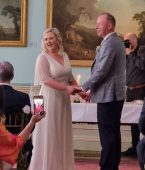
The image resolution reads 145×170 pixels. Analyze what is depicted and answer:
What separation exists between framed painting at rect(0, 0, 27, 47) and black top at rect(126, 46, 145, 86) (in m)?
2.19

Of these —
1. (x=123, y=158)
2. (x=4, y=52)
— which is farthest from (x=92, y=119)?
(x=4, y=52)

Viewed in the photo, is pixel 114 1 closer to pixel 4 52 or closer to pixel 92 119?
pixel 4 52

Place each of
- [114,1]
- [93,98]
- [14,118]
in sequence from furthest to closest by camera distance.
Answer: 1. [114,1]
2. [93,98]
3. [14,118]

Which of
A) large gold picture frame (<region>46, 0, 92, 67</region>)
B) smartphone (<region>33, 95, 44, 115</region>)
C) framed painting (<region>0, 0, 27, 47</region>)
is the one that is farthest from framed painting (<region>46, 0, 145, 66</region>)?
smartphone (<region>33, 95, 44, 115</region>)

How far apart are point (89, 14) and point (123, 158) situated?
2680 mm

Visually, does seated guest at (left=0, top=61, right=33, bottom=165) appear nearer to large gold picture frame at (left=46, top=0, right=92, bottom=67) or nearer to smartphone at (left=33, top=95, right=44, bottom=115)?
smartphone at (left=33, top=95, right=44, bottom=115)

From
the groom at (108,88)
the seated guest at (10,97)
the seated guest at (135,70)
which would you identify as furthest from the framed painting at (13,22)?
the seated guest at (10,97)

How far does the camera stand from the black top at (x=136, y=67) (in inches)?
260

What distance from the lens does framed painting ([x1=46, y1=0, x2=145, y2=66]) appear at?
8031 mm

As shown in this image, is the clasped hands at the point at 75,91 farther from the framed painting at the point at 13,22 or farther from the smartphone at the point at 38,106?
the framed painting at the point at 13,22

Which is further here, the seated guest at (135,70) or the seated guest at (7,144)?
the seated guest at (135,70)

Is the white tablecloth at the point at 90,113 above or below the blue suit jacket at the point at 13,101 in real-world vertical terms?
below

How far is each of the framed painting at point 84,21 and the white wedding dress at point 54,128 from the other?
3277mm

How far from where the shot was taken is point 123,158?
6.72m
